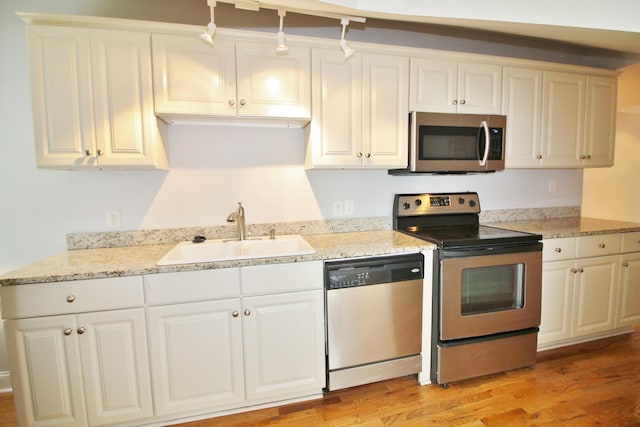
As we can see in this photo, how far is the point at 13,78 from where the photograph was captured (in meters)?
1.88

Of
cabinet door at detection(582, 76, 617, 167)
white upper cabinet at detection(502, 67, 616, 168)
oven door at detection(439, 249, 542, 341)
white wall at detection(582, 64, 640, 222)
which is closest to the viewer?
oven door at detection(439, 249, 542, 341)

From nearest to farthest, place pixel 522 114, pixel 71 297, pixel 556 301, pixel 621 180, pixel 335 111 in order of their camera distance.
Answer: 1. pixel 71 297
2. pixel 335 111
3. pixel 556 301
4. pixel 522 114
5. pixel 621 180

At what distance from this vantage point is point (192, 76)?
179 cm

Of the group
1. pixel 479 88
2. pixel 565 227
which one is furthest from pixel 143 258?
pixel 565 227

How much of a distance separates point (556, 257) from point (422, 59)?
5.71ft

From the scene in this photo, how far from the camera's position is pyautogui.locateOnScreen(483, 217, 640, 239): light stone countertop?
226 cm

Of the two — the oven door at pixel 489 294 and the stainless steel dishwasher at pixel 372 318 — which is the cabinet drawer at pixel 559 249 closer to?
the oven door at pixel 489 294

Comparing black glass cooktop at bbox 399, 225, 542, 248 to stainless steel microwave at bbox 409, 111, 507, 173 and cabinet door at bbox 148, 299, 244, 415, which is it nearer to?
stainless steel microwave at bbox 409, 111, 507, 173

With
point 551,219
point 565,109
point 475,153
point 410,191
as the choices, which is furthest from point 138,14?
point 551,219

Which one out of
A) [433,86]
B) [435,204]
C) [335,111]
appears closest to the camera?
[335,111]

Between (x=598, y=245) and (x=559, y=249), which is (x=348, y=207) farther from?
(x=598, y=245)

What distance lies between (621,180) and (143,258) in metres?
5.92

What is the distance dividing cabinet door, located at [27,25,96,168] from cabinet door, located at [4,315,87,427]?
864mm

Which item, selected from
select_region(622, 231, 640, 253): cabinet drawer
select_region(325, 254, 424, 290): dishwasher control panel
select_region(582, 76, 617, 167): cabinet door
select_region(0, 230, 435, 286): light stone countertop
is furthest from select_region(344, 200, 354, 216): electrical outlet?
select_region(622, 231, 640, 253): cabinet drawer
